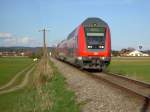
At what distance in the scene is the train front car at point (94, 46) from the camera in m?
30.6

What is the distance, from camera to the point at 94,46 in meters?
30.8

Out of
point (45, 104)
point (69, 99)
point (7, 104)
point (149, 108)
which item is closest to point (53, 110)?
point (45, 104)

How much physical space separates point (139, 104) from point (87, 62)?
713 inches

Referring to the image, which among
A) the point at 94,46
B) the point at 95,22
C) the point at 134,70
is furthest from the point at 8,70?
the point at 94,46

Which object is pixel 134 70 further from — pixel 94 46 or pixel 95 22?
pixel 94 46

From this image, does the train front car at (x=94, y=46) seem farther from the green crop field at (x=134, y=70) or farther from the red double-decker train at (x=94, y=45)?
the green crop field at (x=134, y=70)

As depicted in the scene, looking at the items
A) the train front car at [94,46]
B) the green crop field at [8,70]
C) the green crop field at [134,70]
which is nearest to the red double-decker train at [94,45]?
the train front car at [94,46]

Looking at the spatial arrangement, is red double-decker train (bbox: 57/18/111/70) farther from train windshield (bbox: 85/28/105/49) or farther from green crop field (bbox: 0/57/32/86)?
green crop field (bbox: 0/57/32/86)

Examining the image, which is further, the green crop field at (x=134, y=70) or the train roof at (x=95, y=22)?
the train roof at (x=95, y=22)

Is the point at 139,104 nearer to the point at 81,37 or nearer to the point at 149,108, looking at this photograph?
the point at 149,108

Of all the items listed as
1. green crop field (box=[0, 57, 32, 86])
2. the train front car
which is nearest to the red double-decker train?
the train front car

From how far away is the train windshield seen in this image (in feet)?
101

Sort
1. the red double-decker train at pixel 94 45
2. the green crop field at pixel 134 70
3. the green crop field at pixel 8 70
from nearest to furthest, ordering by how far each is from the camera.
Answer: the red double-decker train at pixel 94 45 → the green crop field at pixel 134 70 → the green crop field at pixel 8 70

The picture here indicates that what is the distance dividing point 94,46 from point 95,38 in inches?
26.5
